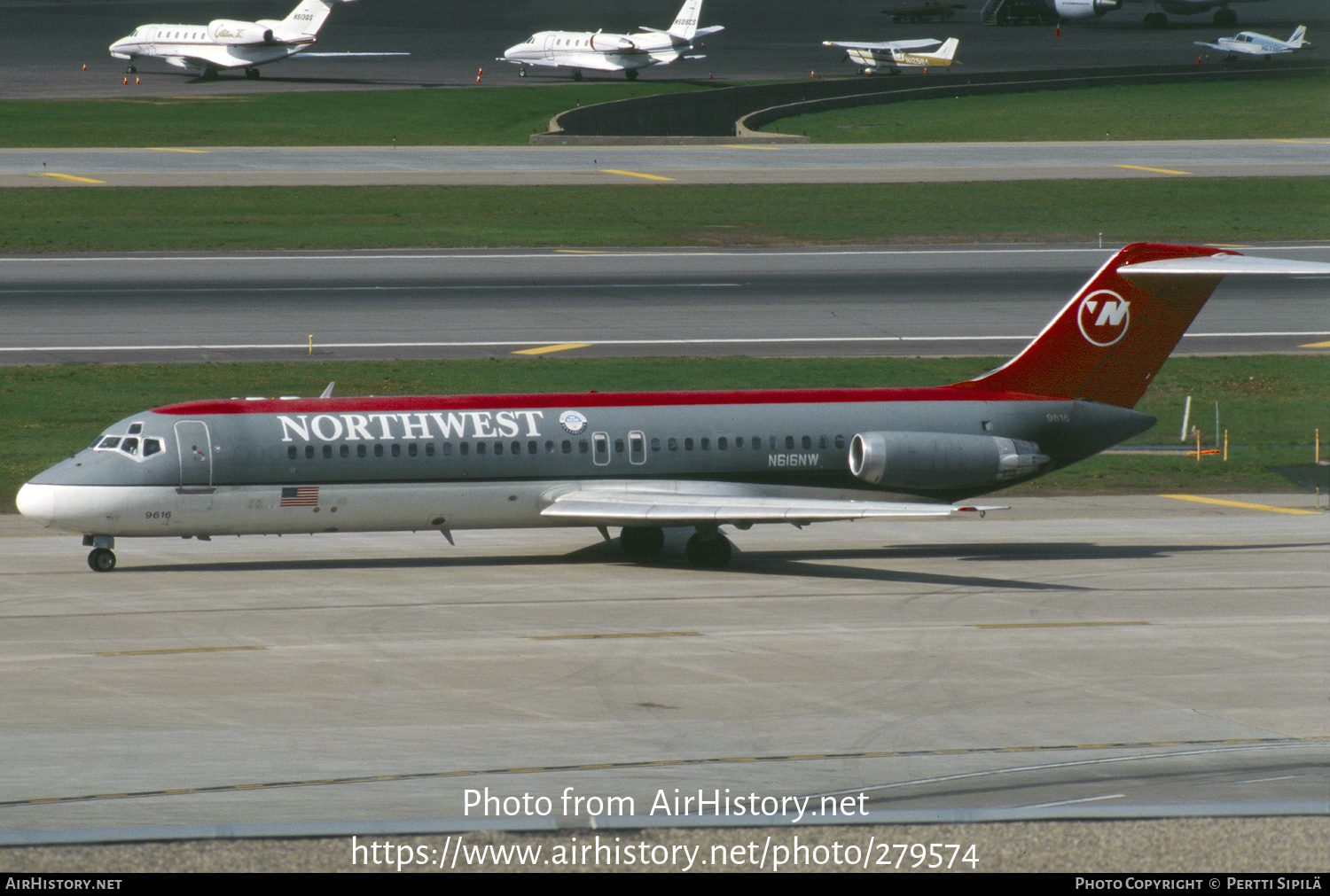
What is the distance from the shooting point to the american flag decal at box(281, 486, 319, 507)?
102 feet

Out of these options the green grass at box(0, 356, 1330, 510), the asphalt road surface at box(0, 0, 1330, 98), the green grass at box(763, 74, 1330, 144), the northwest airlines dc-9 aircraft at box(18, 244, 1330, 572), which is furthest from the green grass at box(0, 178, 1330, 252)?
the northwest airlines dc-9 aircraft at box(18, 244, 1330, 572)

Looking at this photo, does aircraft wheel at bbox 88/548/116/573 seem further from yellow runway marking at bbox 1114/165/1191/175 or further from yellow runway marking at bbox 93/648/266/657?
yellow runway marking at bbox 1114/165/1191/175

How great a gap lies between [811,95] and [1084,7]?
44.5m

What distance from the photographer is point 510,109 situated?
339 ft

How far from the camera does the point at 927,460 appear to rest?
33.0 meters

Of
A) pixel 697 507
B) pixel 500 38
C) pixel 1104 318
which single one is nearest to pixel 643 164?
pixel 1104 318

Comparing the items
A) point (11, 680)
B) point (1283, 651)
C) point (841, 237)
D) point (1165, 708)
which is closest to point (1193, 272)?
point (1283, 651)

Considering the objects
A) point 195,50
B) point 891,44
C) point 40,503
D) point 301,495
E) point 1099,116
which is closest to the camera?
point 40,503

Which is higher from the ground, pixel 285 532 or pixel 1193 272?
pixel 1193 272

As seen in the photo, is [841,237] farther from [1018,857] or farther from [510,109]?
[1018,857]

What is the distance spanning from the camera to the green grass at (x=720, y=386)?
43.6 m

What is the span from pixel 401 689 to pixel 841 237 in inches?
2096

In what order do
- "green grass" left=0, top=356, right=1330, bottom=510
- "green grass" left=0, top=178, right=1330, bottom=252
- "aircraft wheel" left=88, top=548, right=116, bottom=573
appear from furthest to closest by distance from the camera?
"green grass" left=0, top=178, right=1330, bottom=252 < "green grass" left=0, top=356, right=1330, bottom=510 < "aircraft wheel" left=88, top=548, right=116, bottom=573

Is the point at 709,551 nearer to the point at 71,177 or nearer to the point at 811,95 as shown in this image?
the point at 71,177
